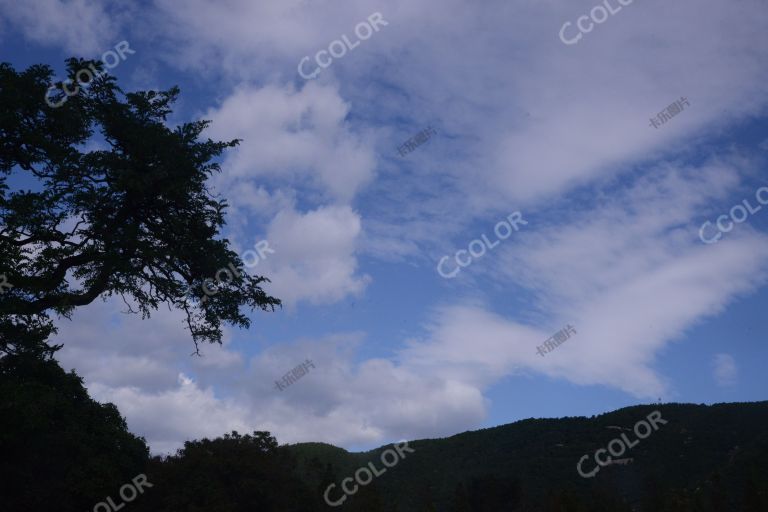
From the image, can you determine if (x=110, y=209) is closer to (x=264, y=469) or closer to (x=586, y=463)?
(x=264, y=469)

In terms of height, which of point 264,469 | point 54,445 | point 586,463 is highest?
point 54,445

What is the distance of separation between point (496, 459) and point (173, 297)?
5075cm

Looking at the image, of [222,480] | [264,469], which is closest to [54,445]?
[222,480]

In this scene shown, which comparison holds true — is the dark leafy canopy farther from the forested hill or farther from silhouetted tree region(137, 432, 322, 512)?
the forested hill

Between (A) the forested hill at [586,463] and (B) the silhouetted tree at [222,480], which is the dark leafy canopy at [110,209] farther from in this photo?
(A) the forested hill at [586,463]

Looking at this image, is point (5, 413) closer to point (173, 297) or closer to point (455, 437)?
point (173, 297)

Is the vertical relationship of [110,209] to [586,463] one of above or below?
above

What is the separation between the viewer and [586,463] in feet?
185

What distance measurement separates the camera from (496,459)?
207ft

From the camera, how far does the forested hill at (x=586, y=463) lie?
43.1 metres

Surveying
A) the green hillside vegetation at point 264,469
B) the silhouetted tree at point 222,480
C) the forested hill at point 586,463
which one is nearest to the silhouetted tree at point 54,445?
the green hillside vegetation at point 264,469

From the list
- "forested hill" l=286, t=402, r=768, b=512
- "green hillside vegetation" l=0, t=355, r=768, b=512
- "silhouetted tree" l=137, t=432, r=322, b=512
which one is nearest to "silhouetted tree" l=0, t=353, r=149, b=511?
"green hillside vegetation" l=0, t=355, r=768, b=512

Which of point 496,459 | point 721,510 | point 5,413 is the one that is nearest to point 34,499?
point 5,413

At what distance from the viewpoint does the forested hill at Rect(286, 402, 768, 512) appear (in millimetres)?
43062
